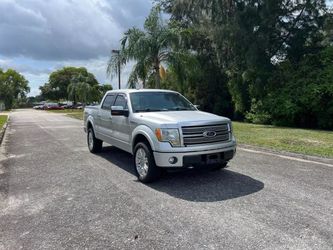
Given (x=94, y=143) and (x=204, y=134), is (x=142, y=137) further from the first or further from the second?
(x=94, y=143)

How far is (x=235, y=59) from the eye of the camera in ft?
73.9

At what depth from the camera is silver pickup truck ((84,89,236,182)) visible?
6.23 m

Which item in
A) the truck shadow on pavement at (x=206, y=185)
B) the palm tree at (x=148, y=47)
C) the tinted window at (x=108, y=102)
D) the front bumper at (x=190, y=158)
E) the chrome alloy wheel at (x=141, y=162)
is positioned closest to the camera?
the truck shadow on pavement at (x=206, y=185)

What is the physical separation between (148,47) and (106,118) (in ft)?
37.9

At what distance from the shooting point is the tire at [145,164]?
651 cm

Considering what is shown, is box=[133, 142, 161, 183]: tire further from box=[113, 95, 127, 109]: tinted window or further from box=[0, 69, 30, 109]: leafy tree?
box=[0, 69, 30, 109]: leafy tree

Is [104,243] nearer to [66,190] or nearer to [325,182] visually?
[66,190]

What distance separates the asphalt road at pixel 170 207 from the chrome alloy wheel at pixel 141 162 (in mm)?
260

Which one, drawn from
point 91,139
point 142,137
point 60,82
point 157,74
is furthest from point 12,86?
point 142,137

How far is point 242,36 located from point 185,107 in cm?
1390

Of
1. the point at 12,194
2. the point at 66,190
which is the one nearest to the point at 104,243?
the point at 66,190

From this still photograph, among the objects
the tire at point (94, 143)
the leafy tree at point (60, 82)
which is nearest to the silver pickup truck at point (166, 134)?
the tire at point (94, 143)

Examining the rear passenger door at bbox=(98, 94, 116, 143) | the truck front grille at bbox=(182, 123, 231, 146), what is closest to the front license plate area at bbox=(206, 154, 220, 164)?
the truck front grille at bbox=(182, 123, 231, 146)

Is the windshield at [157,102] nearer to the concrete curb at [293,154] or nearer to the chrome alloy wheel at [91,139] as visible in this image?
the chrome alloy wheel at [91,139]
